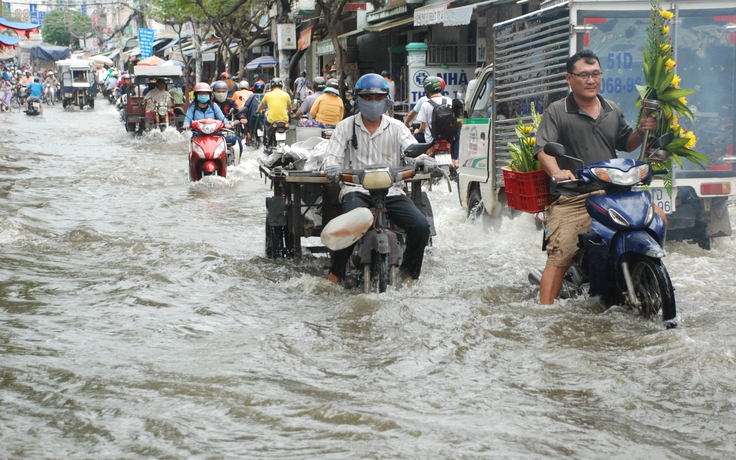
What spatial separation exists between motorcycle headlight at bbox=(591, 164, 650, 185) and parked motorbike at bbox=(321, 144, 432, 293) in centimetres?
144

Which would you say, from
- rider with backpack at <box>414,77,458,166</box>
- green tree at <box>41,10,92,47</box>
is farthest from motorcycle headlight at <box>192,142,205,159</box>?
green tree at <box>41,10,92,47</box>

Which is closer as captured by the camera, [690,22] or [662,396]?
[662,396]

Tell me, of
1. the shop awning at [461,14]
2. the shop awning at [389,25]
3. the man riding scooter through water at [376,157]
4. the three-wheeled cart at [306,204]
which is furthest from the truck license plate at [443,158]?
the shop awning at [389,25]

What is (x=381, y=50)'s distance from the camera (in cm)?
2748

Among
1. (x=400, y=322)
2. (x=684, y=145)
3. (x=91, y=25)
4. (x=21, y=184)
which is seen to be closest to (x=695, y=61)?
(x=684, y=145)

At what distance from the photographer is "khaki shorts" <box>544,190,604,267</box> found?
5.80 metres

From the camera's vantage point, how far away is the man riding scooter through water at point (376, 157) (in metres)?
6.68

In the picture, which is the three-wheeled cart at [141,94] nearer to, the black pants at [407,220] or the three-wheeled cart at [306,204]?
the three-wheeled cart at [306,204]

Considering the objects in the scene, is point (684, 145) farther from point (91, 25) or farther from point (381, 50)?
point (91, 25)

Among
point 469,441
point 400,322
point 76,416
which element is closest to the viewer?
point 469,441

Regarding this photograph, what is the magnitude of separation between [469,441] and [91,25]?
104 m

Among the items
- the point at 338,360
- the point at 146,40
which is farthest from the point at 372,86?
the point at 146,40

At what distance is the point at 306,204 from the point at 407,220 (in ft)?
3.81

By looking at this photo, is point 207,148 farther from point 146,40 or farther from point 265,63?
point 146,40
